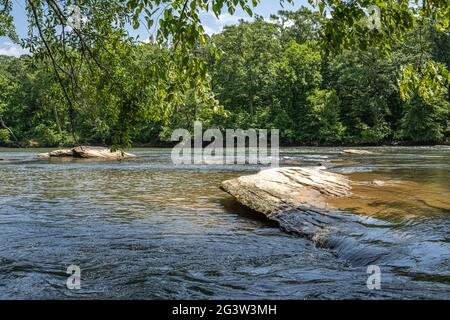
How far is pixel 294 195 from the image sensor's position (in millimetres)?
9250

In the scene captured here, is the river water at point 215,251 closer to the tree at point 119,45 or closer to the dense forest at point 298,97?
the tree at point 119,45

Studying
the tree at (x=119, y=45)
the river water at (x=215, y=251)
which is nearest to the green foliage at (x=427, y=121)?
the river water at (x=215, y=251)

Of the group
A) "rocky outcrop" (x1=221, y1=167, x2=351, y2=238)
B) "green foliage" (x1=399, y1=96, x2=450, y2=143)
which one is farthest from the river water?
"green foliage" (x1=399, y1=96, x2=450, y2=143)

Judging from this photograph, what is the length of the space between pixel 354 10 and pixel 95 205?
9.05m

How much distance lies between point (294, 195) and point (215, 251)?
329cm

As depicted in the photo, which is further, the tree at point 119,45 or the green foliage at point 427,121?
the green foliage at point 427,121

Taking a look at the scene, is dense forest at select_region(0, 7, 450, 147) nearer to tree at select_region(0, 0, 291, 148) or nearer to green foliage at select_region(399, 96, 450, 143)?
green foliage at select_region(399, 96, 450, 143)

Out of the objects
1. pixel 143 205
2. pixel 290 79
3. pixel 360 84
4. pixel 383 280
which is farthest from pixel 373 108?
pixel 383 280

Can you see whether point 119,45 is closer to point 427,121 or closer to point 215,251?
point 215,251

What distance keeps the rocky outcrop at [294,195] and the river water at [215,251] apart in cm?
35

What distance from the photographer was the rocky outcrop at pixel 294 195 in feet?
25.5

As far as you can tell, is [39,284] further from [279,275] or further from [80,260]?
[279,275]

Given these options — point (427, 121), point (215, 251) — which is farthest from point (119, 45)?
point (427, 121)

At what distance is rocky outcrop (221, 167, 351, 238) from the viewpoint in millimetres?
7773
